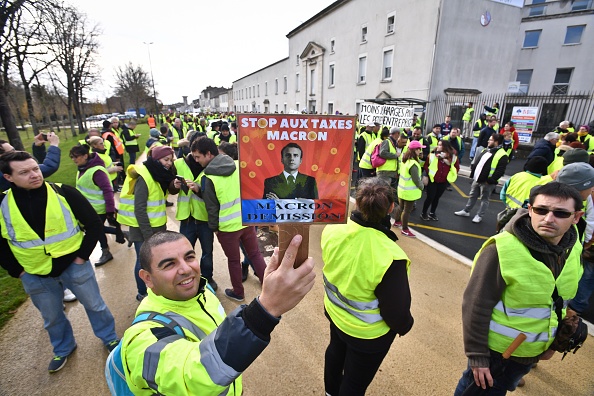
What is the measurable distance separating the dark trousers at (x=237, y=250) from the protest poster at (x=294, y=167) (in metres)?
2.34

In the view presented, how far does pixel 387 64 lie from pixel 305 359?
22879mm

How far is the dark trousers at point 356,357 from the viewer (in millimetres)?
2002

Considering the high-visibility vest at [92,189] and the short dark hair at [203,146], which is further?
the high-visibility vest at [92,189]

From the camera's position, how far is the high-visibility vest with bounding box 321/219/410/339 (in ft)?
6.00

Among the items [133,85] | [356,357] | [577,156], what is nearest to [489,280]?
[356,357]

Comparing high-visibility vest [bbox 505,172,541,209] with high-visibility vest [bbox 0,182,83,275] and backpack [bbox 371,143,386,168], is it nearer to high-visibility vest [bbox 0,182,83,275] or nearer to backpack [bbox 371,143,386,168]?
backpack [bbox 371,143,386,168]

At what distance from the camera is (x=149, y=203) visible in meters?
3.43

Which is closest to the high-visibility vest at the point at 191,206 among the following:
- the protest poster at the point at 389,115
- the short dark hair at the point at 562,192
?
the short dark hair at the point at 562,192

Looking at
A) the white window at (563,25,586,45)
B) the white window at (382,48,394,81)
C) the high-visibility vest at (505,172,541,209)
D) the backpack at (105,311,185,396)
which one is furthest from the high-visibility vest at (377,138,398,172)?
the white window at (563,25,586,45)

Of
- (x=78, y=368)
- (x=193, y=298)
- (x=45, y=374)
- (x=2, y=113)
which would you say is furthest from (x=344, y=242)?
(x=2, y=113)

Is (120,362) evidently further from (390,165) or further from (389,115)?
(389,115)

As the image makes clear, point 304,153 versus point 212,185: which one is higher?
point 304,153

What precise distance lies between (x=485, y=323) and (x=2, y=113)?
1168cm

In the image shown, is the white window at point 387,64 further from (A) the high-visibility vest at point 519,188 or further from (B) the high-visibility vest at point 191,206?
(B) the high-visibility vest at point 191,206
